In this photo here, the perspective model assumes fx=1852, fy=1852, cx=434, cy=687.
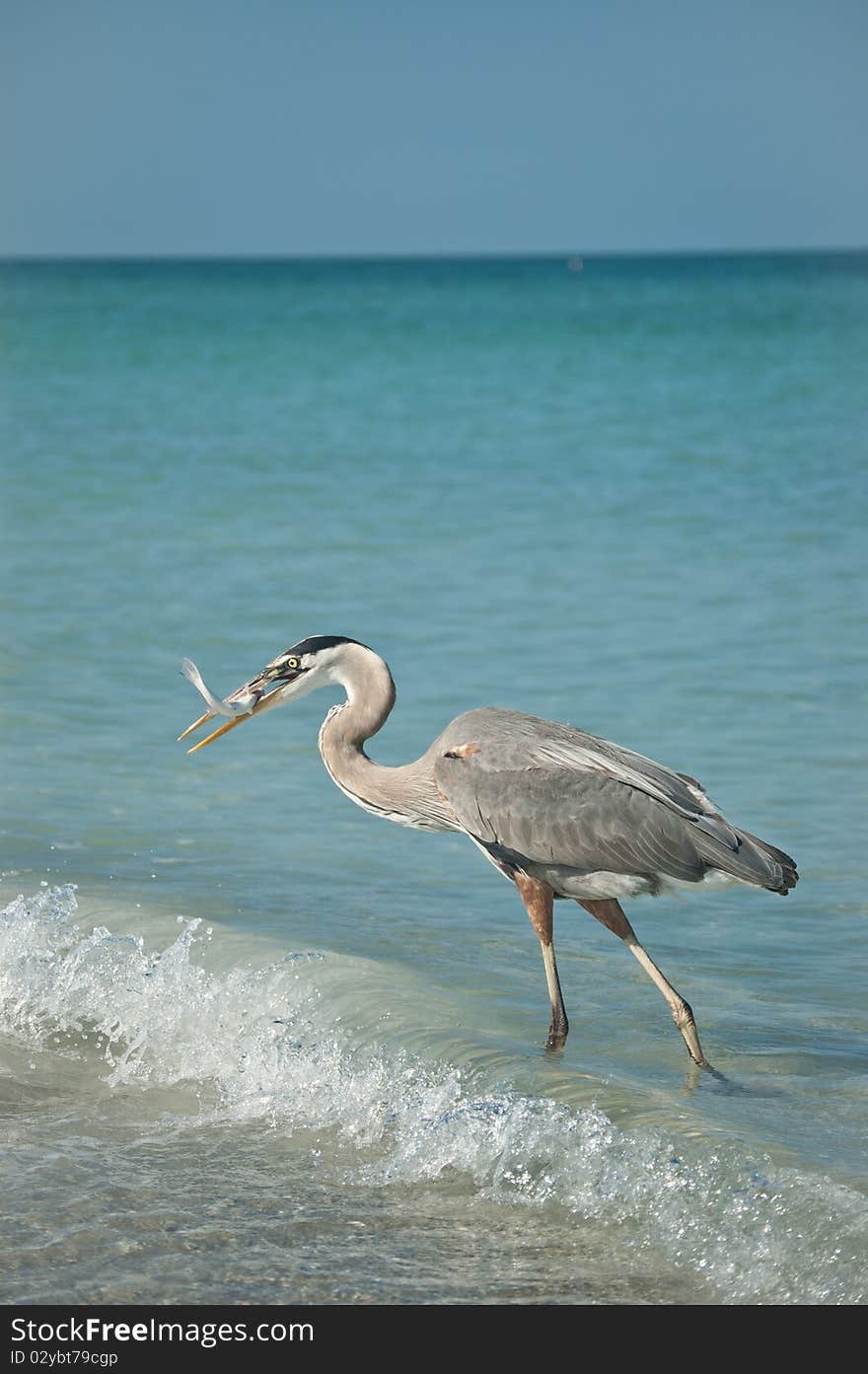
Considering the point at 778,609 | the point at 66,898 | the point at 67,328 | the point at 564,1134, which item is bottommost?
the point at 67,328

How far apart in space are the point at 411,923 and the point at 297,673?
45.9 inches

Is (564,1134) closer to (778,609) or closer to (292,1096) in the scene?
(292,1096)

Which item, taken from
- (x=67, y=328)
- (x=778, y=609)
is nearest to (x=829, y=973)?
(x=778, y=609)

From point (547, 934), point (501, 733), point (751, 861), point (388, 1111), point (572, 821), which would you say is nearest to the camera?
point (388, 1111)

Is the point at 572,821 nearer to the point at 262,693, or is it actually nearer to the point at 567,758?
the point at 567,758

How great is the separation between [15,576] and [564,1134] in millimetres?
9315

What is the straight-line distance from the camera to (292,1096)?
5.01 meters

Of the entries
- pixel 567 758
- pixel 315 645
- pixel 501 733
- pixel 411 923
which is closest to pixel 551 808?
pixel 567 758

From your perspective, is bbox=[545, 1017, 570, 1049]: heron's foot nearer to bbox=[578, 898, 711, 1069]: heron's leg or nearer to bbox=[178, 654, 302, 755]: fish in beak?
bbox=[578, 898, 711, 1069]: heron's leg

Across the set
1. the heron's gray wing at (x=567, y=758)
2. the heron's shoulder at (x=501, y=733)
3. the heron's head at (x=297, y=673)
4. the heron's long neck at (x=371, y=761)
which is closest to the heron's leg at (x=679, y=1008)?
the heron's gray wing at (x=567, y=758)

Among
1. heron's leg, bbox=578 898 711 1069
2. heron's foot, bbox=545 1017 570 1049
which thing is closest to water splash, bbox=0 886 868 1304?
heron's foot, bbox=545 1017 570 1049

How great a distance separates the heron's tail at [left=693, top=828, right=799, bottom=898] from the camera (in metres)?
5.11

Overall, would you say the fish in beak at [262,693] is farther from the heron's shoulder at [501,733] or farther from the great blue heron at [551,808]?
the heron's shoulder at [501,733]

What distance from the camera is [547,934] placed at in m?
5.44
